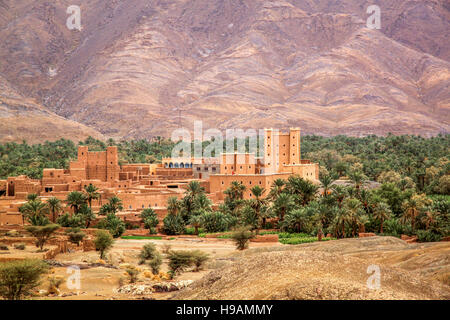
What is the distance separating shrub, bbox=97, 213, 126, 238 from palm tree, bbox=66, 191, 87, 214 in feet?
8.68

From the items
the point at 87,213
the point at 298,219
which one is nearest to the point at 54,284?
the point at 87,213

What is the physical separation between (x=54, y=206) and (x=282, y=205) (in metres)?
15.6

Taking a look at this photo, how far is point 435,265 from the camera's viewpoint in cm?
2786

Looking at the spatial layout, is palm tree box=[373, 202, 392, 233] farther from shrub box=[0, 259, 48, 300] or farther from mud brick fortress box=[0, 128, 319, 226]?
shrub box=[0, 259, 48, 300]

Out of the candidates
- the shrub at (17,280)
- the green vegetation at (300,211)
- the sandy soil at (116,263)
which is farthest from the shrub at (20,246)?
the shrub at (17,280)

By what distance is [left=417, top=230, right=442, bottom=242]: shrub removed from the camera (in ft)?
135

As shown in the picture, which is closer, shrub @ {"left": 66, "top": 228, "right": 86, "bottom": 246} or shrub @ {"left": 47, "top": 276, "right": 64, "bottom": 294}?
shrub @ {"left": 47, "top": 276, "right": 64, "bottom": 294}

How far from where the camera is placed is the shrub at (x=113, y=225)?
4619cm

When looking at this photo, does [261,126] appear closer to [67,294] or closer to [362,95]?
[362,95]

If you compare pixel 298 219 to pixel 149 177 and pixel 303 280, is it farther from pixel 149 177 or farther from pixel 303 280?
pixel 303 280

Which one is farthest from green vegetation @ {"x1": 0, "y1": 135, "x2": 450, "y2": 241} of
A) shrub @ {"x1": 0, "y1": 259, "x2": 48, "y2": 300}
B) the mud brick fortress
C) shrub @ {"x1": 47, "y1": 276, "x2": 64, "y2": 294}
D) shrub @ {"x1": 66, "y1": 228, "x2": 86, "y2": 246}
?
shrub @ {"x1": 0, "y1": 259, "x2": 48, "y2": 300}

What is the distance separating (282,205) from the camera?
4806 cm
